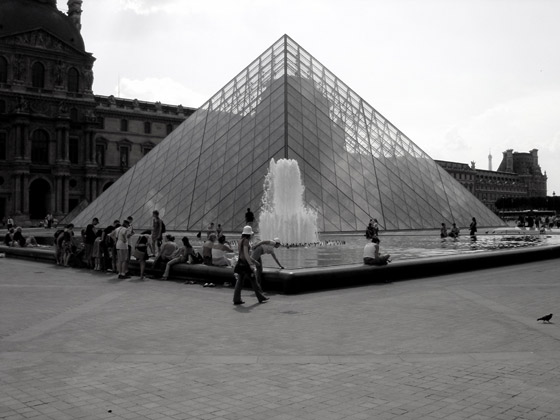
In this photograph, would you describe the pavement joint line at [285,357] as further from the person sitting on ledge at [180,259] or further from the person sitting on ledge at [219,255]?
the person sitting on ledge at [180,259]

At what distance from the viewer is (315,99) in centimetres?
3522

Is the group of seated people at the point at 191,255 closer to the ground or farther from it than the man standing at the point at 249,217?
closer to the ground

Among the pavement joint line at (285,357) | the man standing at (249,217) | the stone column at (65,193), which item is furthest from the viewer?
the stone column at (65,193)

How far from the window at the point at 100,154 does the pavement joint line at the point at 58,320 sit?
6921cm

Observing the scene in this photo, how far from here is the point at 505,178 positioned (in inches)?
6314

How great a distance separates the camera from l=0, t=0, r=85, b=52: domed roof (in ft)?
222

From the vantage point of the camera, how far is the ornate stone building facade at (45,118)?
216ft

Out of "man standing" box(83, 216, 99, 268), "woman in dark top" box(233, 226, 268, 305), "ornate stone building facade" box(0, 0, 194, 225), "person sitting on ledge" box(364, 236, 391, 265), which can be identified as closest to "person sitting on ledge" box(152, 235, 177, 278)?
"man standing" box(83, 216, 99, 268)

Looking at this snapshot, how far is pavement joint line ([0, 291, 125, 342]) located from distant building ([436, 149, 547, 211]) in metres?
123

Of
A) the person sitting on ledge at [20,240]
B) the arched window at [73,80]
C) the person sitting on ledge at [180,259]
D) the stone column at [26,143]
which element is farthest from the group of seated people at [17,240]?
the arched window at [73,80]

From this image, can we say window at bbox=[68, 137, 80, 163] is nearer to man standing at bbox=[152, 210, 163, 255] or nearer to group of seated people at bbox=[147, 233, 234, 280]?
man standing at bbox=[152, 210, 163, 255]

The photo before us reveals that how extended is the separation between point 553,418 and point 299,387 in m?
2.02

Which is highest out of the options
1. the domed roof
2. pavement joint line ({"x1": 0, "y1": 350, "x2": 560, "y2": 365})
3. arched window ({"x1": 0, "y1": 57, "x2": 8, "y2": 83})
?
the domed roof

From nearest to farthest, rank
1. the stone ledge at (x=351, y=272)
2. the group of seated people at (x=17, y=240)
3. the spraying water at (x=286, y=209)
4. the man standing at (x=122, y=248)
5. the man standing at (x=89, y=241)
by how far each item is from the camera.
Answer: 1. the stone ledge at (x=351, y=272)
2. the man standing at (x=122, y=248)
3. the man standing at (x=89, y=241)
4. the group of seated people at (x=17, y=240)
5. the spraying water at (x=286, y=209)
